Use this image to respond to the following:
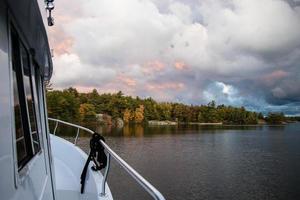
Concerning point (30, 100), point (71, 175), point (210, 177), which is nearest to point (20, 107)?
point (30, 100)

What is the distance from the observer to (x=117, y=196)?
17078mm

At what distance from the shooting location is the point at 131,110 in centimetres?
13250

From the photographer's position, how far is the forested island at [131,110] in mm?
98688

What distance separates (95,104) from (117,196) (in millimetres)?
104578

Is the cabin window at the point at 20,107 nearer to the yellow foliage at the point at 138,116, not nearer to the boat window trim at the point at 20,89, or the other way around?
the boat window trim at the point at 20,89

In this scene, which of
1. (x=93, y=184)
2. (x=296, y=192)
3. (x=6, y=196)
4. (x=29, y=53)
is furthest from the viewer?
(x=296, y=192)

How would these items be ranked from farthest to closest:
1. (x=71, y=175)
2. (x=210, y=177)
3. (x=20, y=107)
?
1. (x=210, y=177)
2. (x=71, y=175)
3. (x=20, y=107)

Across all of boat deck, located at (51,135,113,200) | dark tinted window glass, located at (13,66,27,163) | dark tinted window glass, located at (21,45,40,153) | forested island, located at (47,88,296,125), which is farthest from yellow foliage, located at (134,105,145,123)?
dark tinted window glass, located at (13,66,27,163)

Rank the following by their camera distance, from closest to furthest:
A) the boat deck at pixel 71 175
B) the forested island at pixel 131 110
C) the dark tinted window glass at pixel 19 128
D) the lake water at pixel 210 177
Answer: the dark tinted window glass at pixel 19 128
the boat deck at pixel 71 175
the lake water at pixel 210 177
the forested island at pixel 131 110

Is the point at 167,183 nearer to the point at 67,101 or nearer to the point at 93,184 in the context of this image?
the point at 93,184

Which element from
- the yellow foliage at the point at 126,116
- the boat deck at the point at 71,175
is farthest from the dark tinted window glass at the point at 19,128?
the yellow foliage at the point at 126,116

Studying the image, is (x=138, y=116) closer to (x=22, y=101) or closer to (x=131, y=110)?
(x=131, y=110)

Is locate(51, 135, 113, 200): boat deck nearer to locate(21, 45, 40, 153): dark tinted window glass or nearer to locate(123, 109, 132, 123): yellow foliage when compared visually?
locate(21, 45, 40, 153): dark tinted window glass

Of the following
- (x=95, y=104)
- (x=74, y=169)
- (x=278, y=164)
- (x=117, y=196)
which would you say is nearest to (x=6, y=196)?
(x=74, y=169)
